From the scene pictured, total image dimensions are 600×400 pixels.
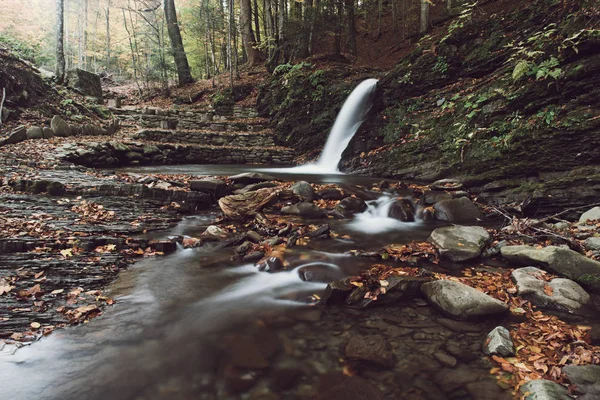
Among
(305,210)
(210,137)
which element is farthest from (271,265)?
(210,137)

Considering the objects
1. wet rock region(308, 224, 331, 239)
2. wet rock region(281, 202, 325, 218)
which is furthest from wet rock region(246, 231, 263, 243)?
wet rock region(281, 202, 325, 218)

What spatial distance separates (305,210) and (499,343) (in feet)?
14.5

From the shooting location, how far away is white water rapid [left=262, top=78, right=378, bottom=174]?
12423mm

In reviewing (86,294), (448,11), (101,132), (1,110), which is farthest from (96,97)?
(448,11)

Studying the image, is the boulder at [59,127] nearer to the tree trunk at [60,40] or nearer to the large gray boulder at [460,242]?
the tree trunk at [60,40]

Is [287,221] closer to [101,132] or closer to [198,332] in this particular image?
[198,332]

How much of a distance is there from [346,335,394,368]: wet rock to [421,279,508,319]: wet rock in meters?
0.81

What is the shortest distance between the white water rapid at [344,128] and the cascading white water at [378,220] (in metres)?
5.07

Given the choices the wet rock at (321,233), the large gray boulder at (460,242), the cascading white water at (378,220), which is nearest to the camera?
the large gray boulder at (460,242)

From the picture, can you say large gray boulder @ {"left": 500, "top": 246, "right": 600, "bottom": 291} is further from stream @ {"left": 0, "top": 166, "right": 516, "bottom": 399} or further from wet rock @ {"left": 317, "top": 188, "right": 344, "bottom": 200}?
wet rock @ {"left": 317, "top": 188, "right": 344, "bottom": 200}

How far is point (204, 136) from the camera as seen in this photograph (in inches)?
576

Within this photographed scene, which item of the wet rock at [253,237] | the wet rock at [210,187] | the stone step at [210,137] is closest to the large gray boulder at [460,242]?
the wet rock at [253,237]

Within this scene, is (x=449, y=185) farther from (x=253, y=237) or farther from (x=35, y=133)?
(x=35, y=133)

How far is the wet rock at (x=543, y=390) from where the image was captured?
73.5 inches
